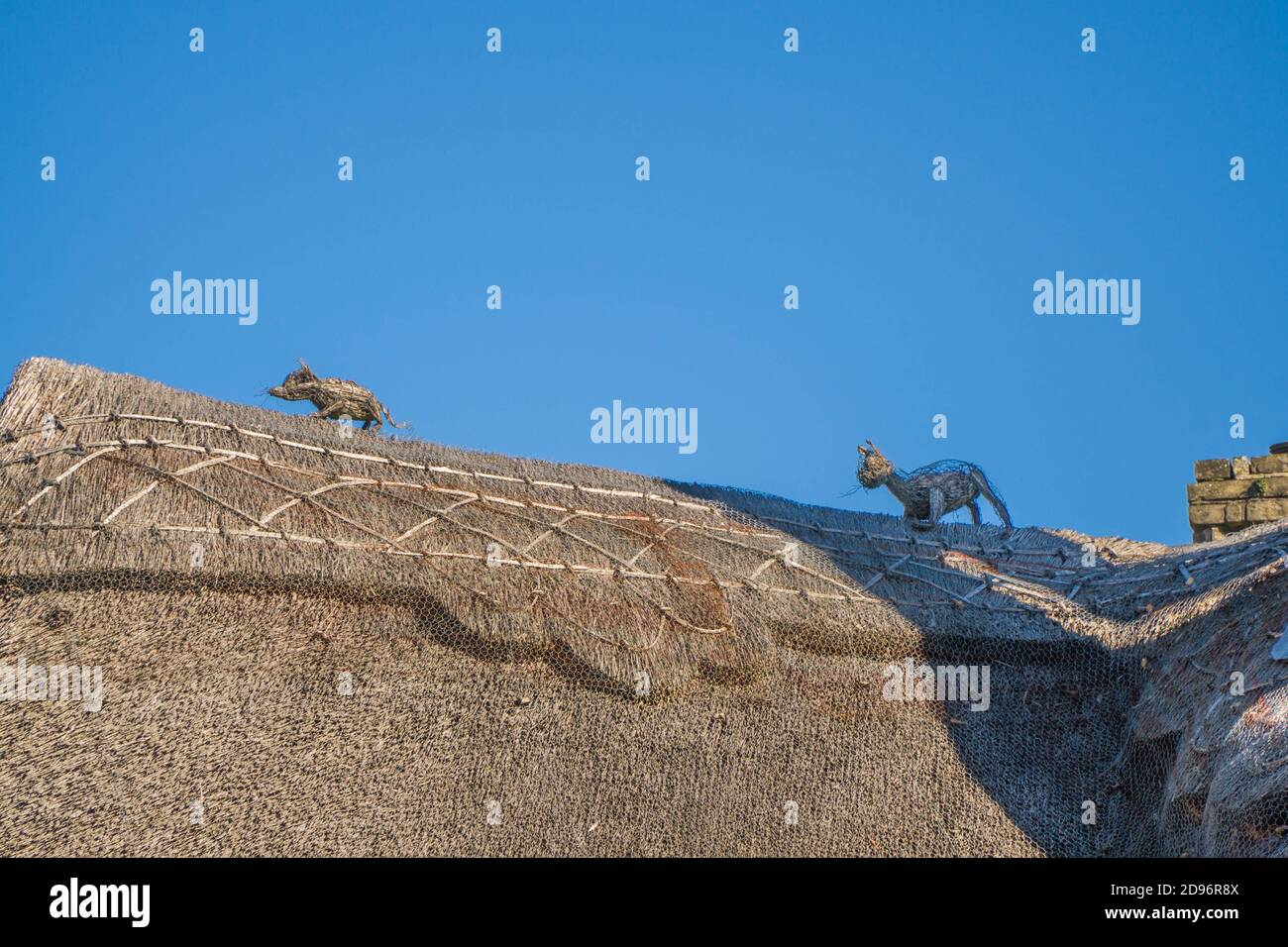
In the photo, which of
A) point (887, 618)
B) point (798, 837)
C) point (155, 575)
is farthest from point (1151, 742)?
point (155, 575)

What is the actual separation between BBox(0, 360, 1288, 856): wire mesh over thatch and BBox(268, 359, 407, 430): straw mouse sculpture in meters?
0.92

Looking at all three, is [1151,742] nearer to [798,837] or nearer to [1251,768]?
[1251,768]

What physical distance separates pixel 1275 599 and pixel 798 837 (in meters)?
3.39

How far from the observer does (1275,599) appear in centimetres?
945

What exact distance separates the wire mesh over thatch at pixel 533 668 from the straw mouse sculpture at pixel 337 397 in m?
0.92

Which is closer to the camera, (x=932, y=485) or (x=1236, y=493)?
(x=932, y=485)

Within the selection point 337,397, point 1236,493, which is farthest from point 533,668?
point 1236,493

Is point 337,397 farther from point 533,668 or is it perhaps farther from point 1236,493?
point 1236,493

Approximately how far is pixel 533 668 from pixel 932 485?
196 inches

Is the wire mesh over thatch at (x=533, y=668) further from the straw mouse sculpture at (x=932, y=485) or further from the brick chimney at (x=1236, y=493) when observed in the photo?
the brick chimney at (x=1236, y=493)

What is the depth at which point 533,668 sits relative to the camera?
8742mm

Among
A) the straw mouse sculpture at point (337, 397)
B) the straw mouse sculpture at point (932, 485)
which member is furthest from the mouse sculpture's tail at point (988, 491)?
the straw mouse sculpture at point (337, 397)

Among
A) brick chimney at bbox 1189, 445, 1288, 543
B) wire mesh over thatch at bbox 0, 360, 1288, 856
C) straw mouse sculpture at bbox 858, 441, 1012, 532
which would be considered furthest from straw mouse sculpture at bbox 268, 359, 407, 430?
brick chimney at bbox 1189, 445, 1288, 543

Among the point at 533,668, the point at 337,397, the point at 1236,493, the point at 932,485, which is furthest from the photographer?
the point at 1236,493
